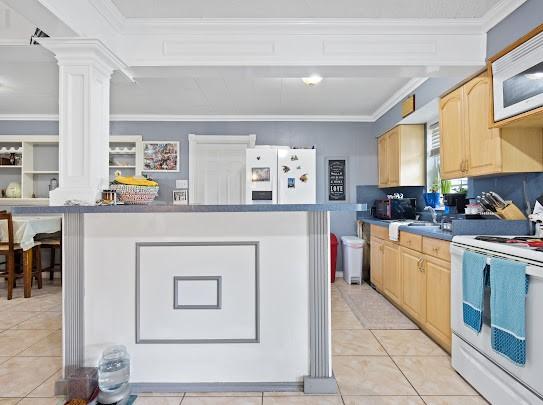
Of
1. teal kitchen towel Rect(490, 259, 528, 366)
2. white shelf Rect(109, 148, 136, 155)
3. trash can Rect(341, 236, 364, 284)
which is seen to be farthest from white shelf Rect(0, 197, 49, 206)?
teal kitchen towel Rect(490, 259, 528, 366)

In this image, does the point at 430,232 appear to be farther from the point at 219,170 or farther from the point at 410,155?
the point at 219,170

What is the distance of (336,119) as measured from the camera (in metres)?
5.37

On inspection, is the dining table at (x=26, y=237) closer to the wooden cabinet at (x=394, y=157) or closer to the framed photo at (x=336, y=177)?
the framed photo at (x=336, y=177)

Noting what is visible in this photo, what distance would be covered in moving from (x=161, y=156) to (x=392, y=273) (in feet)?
11.9

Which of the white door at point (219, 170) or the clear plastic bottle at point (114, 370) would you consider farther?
the white door at point (219, 170)

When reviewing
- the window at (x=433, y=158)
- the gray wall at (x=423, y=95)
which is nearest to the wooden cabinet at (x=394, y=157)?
the gray wall at (x=423, y=95)

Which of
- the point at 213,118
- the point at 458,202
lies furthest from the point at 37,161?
the point at 458,202

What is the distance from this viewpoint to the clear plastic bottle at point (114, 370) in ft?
6.18

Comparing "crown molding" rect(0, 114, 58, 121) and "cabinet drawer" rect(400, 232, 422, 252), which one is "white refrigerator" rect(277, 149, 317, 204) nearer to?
"cabinet drawer" rect(400, 232, 422, 252)

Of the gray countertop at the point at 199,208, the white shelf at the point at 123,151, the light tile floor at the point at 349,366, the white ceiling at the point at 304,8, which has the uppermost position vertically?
the white ceiling at the point at 304,8

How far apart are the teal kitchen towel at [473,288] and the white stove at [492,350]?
0.03 m

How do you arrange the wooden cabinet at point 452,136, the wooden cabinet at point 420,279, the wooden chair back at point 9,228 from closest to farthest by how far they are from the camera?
the wooden cabinet at point 420,279 < the wooden cabinet at point 452,136 < the wooden chair back at point 9,228

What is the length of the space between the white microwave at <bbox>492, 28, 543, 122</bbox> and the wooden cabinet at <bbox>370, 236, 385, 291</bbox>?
6.83 ft

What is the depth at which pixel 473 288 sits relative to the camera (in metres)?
2.03
